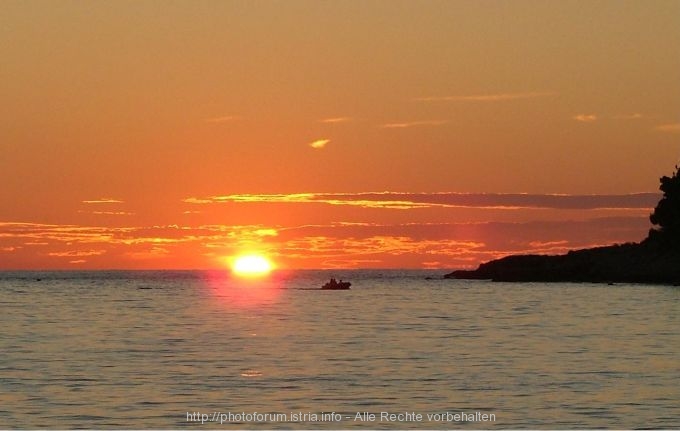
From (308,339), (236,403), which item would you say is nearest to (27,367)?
(236,403)

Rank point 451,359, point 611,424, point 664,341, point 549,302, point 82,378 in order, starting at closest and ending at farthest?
point 611,424 → point 82,378 → point 451,359 → point 664,341 → point 549,302

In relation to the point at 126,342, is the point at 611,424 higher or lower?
lower

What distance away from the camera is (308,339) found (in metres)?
78.8

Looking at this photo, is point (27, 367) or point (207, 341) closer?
point (27, 367)

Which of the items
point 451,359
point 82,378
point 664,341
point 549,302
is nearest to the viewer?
point 82,378

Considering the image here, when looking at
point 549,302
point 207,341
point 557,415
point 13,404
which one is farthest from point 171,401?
point 549,302

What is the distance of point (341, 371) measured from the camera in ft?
189

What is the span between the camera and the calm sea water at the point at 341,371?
44.1 m

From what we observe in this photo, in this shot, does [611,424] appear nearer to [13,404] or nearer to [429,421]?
[429,421]

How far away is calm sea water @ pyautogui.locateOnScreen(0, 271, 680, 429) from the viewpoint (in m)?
44.1

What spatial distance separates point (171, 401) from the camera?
47.2m

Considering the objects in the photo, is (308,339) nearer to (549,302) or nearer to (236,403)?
(236,403)

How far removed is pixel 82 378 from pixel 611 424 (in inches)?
954

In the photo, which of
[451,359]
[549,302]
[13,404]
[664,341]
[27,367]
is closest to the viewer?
[13,404]
